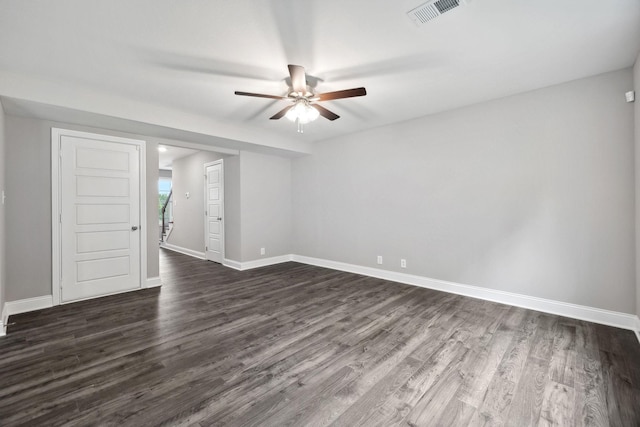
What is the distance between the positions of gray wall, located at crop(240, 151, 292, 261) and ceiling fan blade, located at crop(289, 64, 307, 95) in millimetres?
3042

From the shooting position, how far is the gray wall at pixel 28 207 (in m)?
3.34

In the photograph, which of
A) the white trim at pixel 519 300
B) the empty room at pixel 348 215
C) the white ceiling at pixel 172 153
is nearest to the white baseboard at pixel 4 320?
the empty room at pixel 348 215

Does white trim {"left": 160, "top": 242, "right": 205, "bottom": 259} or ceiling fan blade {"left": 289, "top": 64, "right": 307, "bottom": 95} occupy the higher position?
ceiling fan blade {"left": 289, "top": 64, "right": 307, "bottom": 95}

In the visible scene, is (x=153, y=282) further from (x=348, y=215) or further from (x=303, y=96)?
→ (x=303, y=96)

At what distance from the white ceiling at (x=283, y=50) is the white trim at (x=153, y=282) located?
2.42m

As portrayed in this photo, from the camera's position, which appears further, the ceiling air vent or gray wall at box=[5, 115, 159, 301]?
gray wall at box=[5, 115, 159, 301]

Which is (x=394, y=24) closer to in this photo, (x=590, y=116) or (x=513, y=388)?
(x=590, y=116)

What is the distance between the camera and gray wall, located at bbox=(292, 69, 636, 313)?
2891 millimetres

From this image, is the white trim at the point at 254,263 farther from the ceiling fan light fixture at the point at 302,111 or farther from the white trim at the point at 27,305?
the ceiling fan light fixture at the point at 302,111

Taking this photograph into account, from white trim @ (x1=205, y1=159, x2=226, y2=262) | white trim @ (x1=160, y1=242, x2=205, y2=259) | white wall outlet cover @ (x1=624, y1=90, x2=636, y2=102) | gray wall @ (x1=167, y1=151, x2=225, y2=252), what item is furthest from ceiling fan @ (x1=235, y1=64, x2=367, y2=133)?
white trim @ (x1=160, y1=242, x2=205, y2=259)

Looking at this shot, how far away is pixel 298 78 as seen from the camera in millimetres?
2568

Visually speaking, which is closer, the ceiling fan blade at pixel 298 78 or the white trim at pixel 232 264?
the ceiling fan blade at pixel 298 78

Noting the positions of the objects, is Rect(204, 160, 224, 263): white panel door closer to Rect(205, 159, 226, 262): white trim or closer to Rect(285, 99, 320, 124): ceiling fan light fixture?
Rect(205, 159, 226, 262): white trim

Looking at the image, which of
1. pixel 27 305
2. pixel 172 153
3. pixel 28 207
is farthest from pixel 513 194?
pixel 172 153
